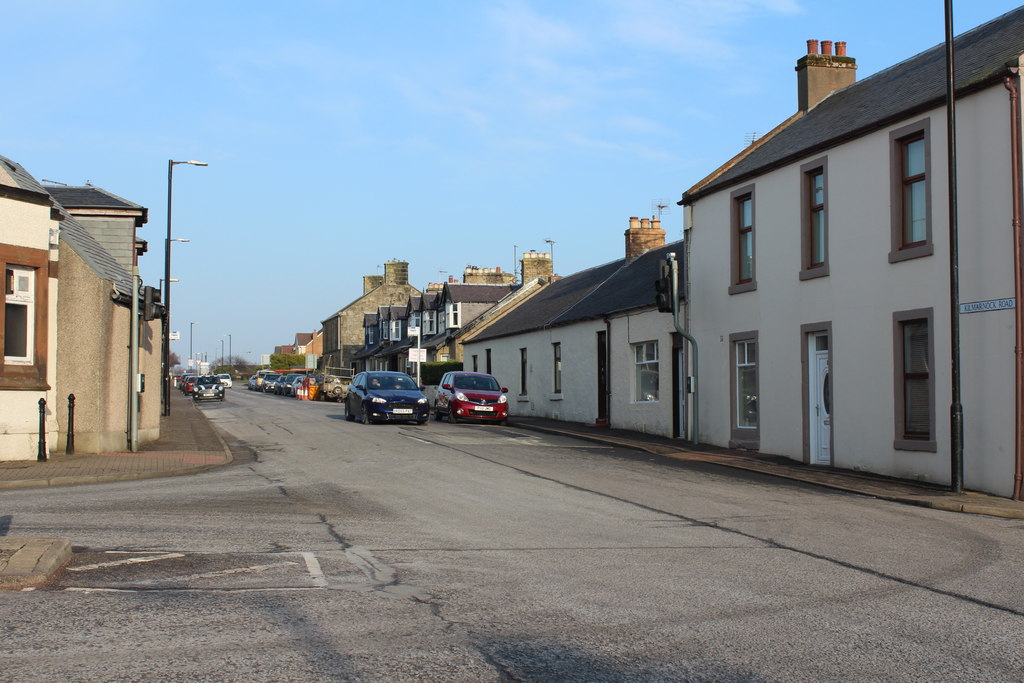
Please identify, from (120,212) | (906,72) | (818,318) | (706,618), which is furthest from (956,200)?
(120,212)

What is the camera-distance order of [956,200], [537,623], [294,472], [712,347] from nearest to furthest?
1. [537,623]
2. [956,200]
3. [294,472]
4. [712,347]

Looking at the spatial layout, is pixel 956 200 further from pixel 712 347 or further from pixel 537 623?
pixel 537 623

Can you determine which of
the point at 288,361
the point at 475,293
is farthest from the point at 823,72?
the point at 288,361

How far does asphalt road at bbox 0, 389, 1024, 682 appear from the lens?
5480 mm

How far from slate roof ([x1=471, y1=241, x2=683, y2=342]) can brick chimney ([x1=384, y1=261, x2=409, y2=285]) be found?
44.2 meters

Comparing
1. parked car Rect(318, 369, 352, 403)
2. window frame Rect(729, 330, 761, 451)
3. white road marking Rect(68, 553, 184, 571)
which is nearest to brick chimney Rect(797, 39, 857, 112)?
window frame Rect(729, 330, 761, 451)

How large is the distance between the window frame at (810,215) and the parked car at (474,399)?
14163 millimetres

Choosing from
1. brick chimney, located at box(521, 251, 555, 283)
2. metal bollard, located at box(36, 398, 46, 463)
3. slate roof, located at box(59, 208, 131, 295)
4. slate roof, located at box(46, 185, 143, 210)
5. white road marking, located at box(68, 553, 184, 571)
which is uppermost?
brick chimney, located at box(521, 251, 555, 283)

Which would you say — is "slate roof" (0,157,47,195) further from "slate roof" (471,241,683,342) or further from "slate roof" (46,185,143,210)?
"slate roof" (471,241,683,342)

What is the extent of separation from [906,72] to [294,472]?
14.1m

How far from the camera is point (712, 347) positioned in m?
23.0

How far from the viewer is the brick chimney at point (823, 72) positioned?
23984mm

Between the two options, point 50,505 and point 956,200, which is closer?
point 50,505

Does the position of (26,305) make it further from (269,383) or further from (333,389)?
(269,383)
